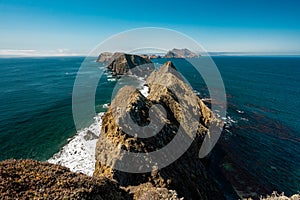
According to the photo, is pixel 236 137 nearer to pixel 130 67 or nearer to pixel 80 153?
pixel 80 153

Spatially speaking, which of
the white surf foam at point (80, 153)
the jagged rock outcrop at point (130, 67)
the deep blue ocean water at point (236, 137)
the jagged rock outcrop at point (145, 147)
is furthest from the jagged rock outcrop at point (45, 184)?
the jagged rock outcrop at point (130, 67)

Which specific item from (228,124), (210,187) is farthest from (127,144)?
(228,124)

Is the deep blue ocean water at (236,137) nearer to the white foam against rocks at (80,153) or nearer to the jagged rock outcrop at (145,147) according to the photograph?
the white foam against rocks at (80,153)

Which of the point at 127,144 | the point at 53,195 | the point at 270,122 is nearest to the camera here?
the point at 53,195

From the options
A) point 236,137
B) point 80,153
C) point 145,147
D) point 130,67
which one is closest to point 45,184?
point 145,147

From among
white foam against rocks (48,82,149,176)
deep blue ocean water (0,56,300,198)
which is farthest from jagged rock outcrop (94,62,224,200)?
deep blue ocean water (0,56,300,198)

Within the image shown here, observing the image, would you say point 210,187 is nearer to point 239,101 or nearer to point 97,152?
point 97,152
